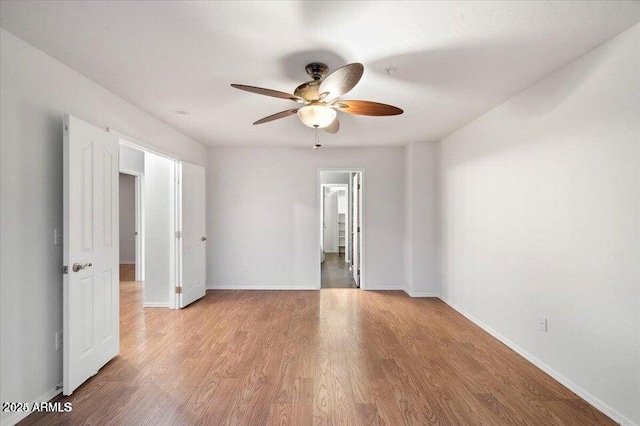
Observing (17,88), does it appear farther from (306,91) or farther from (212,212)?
(212,212)

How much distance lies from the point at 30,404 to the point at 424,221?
4.66 meters


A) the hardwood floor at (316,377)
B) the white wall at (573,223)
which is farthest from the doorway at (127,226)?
the white wall at (573,223)

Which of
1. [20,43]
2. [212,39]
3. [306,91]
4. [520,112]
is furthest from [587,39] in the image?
[20,43]

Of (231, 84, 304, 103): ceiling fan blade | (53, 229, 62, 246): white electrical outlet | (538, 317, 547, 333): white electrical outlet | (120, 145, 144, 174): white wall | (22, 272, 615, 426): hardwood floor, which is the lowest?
(22, 272, 615, 426): hardwood floor

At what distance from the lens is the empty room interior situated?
1.77 meters

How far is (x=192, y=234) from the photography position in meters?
4.33

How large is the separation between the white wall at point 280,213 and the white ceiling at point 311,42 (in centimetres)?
211

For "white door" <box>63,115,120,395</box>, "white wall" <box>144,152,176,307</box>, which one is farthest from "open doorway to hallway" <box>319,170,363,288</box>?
"white door" <box>63,115,120,395</box>

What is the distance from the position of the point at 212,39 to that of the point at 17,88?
1303 mm

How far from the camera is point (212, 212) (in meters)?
5.03

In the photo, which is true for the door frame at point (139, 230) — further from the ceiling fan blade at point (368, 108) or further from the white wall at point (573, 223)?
the white wall at point (573, 223)

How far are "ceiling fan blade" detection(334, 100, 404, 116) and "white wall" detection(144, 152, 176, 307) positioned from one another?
9.90ft

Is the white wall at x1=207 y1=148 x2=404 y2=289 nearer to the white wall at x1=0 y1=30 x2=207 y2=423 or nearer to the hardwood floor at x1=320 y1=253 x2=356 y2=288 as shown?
the hardwood floor at x1=320 y1=253 x2=356 y2=288

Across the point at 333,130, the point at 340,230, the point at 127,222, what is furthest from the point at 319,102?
the point at 340,230
